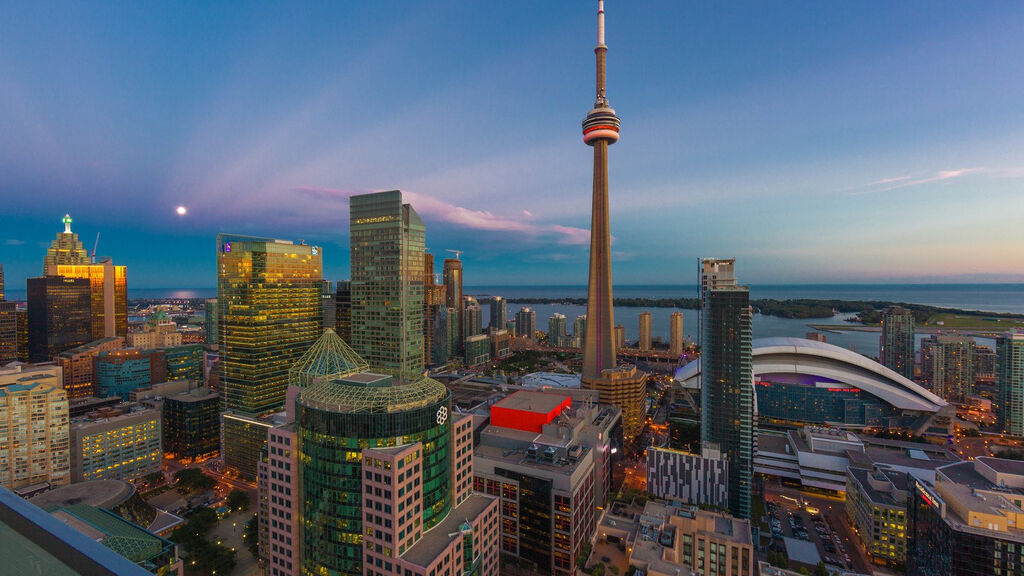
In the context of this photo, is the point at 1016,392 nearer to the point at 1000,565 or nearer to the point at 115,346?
the point at 1000,565

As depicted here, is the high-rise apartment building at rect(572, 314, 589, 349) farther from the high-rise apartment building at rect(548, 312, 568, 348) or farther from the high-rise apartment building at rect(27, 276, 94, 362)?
the high-rise apartment building at rect(27, 276, 94, 362)

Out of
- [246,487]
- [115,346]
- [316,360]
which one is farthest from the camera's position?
[115,346]

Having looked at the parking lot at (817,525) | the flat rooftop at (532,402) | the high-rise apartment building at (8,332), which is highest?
the high-rise apartment building at (8,332)

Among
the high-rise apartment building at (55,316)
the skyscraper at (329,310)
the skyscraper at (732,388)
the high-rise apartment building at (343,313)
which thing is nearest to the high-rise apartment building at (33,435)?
the high-rise apartment building at (343,313)

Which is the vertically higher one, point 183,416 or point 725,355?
point 725,355

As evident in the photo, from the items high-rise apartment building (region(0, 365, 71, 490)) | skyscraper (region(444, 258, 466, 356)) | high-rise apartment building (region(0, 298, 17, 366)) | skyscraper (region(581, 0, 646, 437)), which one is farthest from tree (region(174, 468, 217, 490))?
skyscraper (region(444, 258, 466, 356))

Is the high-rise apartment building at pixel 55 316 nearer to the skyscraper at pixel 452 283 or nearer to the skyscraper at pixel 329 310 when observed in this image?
the skyscraper at pixel 329 310

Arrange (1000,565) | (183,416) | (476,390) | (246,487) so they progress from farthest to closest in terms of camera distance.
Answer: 1. (476,390)
2. (183,416)
3. (246,487)
4. (1000,565)

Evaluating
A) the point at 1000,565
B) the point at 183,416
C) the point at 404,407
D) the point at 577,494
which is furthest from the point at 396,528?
the point at 183,416
